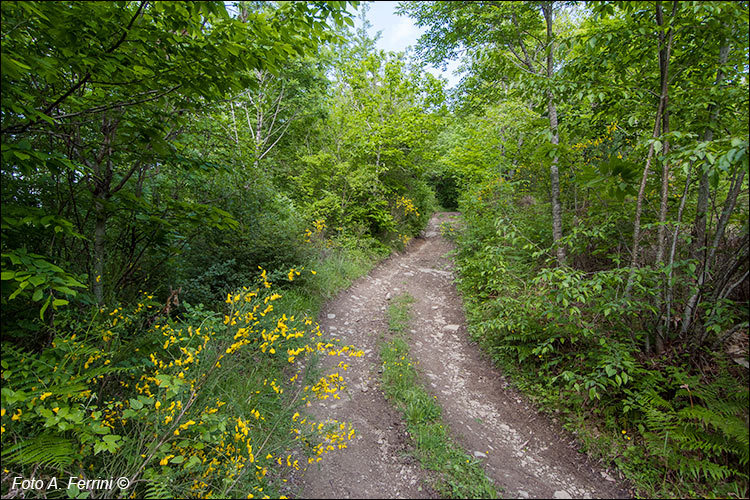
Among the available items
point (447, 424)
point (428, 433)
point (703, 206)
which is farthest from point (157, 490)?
point (703, 206)

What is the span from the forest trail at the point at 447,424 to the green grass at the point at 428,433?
0.38 feet

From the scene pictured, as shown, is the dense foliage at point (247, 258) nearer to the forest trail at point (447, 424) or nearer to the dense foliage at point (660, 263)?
the dense foliage at point (660, 263)

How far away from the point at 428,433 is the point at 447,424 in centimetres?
42

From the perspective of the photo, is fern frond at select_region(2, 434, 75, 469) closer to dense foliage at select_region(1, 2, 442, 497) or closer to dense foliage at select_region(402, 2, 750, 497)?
dense foliage at select_region(1, 2, 442, 497)

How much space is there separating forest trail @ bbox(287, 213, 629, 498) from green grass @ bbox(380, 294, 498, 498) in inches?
4.6

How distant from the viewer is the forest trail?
277cm

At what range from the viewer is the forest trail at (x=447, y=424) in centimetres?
277

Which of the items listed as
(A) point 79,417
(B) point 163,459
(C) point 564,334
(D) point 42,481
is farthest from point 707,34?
(D) point 42,481

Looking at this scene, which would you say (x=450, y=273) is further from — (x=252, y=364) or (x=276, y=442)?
(x=276, y=442)

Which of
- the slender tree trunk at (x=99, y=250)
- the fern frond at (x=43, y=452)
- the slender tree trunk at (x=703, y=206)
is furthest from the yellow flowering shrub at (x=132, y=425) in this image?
the slender tree trunk at (x=703, y=206)

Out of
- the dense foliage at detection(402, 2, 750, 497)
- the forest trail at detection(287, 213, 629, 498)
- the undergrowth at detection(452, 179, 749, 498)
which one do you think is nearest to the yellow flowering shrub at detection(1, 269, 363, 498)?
the forest trail at detection(287, 213, 629, 498)

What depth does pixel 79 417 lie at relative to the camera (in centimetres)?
197

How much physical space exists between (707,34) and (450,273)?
7379 millimetres

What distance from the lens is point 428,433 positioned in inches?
130
